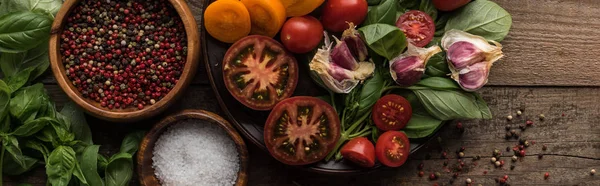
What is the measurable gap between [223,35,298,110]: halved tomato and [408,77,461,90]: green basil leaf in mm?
361

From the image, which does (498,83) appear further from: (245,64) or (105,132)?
(105,132)

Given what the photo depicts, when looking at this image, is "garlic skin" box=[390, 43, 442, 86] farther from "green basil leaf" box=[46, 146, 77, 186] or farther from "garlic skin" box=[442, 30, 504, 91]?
"green basil leaf" box=[46, 146, 77, 186]

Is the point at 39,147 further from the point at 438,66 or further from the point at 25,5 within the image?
the point at 438,66

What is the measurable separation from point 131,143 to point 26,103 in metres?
0.32

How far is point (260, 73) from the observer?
1994 mm

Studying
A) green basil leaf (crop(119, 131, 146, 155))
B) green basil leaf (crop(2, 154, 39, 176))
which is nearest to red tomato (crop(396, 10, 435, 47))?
green basil leaf (crop(119, 131, 146, 155))

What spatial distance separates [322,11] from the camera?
2014 mm

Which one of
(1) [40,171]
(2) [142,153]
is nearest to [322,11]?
(2) [142,153]

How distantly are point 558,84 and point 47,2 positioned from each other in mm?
1618

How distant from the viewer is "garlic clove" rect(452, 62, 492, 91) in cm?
200

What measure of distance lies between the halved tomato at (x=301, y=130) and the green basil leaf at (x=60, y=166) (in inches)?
22.0

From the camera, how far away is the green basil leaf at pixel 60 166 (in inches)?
76.9

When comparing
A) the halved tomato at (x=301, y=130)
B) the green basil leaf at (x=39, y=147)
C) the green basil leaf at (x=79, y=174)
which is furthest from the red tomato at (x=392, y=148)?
the green basil leaf at (x=39, y=147)

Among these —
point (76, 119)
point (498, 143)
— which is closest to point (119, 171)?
point (76, 119)
